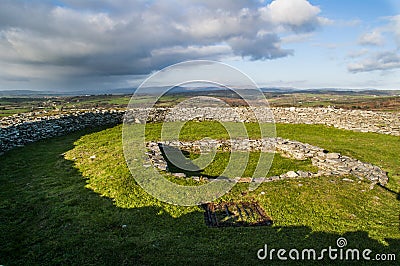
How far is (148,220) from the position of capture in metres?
8.88

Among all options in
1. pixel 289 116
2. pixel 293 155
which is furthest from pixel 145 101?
pixel 293 155

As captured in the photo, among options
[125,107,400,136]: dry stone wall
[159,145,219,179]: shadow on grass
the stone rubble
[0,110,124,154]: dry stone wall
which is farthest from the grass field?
[125,107,400,136]: dry stone wall

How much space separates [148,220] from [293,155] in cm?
1153

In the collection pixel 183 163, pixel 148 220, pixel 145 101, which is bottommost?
A: pixel 148 220

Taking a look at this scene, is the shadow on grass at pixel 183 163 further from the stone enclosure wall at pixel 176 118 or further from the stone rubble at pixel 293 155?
the stone enclosure wall at pixel 176 118

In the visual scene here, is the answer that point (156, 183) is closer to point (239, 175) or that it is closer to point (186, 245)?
point (186, 245)

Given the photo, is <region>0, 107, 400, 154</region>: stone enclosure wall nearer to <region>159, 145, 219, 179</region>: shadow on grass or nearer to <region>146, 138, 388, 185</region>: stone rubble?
<region>146, 138, 388, 185</region>: stone rubble

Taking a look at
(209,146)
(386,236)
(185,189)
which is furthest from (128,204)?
(209,146)

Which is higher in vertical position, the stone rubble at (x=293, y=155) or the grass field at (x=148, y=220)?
the stone rubble at (x=293, y=155)

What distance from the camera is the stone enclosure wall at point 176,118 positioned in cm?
1975

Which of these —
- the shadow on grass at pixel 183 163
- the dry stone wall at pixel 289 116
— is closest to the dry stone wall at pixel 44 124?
the dry stone wall at pixel 289 116

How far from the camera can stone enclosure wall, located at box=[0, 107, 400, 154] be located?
19750 mm

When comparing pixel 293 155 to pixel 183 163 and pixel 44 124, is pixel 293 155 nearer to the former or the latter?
pixel 183 163

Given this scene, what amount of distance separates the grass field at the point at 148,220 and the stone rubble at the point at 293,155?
891 millimetres
